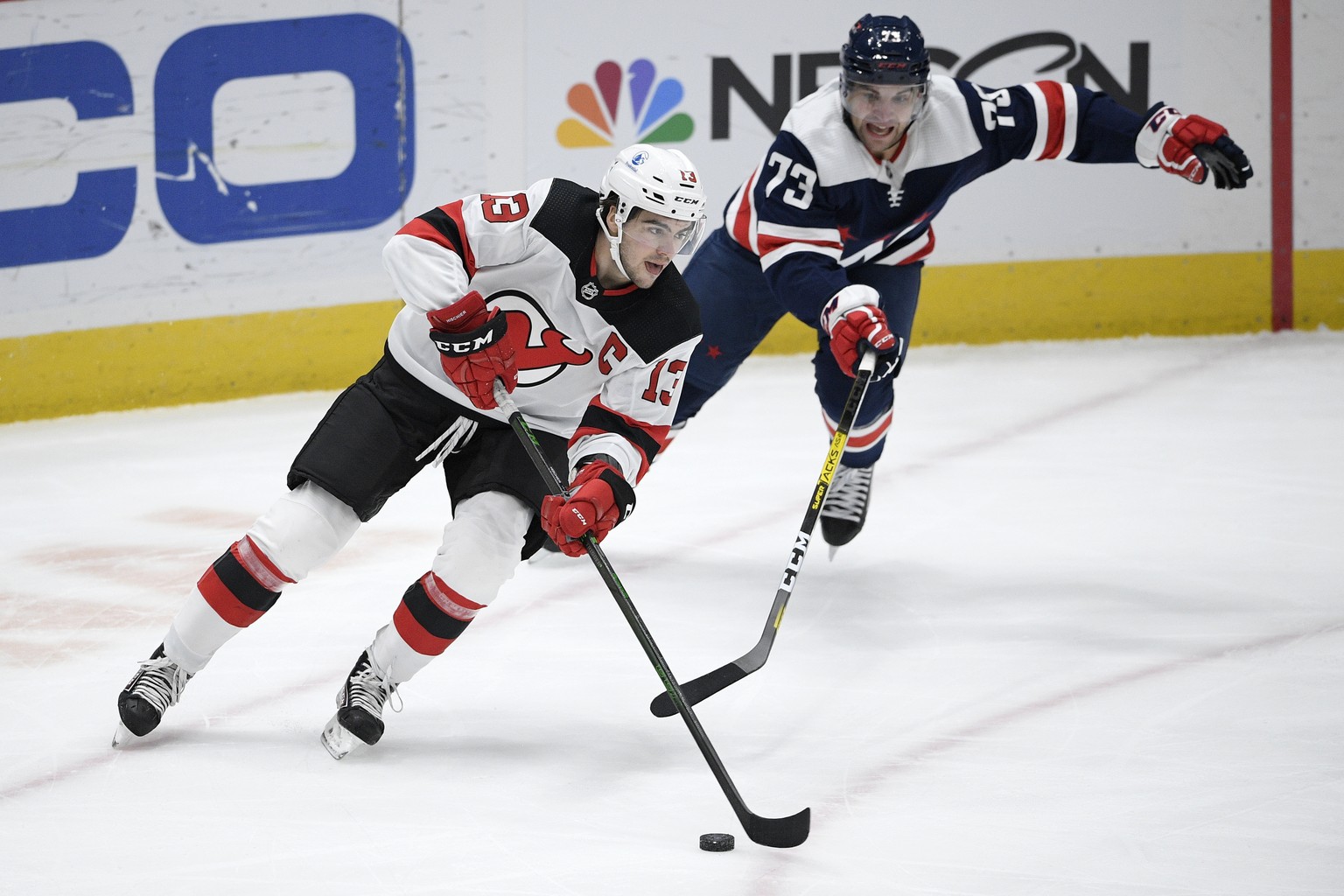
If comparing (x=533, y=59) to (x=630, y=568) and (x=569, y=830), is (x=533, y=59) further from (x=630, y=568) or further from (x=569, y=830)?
(x=569, y=830)

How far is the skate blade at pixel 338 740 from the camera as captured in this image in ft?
8.33

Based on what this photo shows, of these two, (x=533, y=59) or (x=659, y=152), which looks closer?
(x=659, y=152)

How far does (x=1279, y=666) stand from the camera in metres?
2.94

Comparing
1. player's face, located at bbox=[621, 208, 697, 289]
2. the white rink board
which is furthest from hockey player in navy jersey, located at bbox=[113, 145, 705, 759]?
the white rink board

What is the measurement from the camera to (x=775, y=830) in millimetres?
2209

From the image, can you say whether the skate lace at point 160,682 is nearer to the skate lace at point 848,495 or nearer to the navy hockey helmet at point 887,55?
the skate lace at point 848,495

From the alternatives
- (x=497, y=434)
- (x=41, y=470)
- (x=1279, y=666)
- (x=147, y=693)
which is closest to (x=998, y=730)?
(x=1279, y=666)

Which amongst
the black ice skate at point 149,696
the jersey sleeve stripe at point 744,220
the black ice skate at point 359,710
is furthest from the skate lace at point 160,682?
the jersey sleeve stripe at point 744,220

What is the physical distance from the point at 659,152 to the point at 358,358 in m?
2.90

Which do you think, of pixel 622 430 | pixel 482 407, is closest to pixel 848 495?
pixel 622 430

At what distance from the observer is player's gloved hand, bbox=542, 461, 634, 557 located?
A: 244 cm

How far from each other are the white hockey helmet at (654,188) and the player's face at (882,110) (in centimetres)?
81

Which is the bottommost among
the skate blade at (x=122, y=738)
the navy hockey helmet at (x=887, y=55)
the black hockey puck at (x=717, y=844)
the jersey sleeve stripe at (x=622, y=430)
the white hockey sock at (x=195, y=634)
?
the black hockey puck at (x=717, y=844)

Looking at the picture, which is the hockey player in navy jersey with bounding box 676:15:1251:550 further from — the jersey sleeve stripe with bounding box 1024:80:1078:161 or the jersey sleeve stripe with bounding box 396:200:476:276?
the jersey sleeve stripe with bounding box 396:200:476:276
